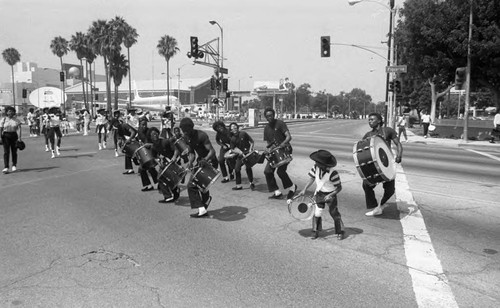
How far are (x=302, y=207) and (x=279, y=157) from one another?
7.93 ft

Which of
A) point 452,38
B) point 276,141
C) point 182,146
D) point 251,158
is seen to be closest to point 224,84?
point 452,38

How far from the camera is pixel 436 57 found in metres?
27.5

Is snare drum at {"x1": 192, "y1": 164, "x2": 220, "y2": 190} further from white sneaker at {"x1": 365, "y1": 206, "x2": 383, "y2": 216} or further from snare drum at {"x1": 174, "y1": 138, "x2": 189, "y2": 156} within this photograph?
white sneaker at {"x1": 365, "y1": 206, "x2": 383, "y2": 216}

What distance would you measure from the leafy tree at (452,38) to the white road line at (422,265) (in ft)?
68.9

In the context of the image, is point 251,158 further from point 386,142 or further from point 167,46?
point 167,46

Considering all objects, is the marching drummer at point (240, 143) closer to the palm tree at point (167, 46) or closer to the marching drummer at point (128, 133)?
the marching drummer at point (128, 133)

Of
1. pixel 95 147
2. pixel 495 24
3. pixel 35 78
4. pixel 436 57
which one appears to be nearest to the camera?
pixel 95 147

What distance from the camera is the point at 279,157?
7930 millimetres

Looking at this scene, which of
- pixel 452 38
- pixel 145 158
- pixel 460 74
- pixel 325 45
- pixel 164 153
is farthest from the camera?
pixel 325 45

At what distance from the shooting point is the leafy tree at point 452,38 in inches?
953

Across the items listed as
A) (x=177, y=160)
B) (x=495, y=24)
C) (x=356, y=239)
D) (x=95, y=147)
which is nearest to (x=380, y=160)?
(x=356, y=239)

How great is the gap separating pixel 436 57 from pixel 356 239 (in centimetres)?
2549

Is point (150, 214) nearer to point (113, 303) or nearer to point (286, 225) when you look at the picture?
point (286, 225)

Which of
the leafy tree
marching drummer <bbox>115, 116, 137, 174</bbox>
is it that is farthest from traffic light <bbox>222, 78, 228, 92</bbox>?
marching drummer <bbox>115, 116, 137, 174</bbox>
